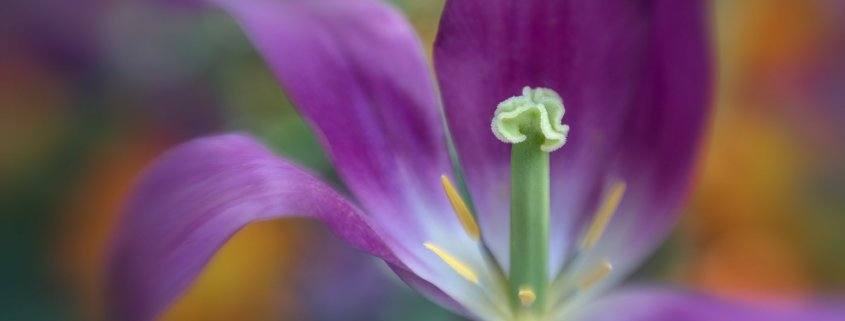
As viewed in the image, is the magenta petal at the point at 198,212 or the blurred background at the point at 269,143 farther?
the blurred background at the point at 269,143

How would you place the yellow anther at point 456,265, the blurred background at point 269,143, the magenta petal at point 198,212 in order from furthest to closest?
1. the blurred background at point 269,143
2. the yellow anther at point 456,265
3. the magenta petal at point 198,212

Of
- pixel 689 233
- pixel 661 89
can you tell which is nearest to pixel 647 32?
pixel 661 89

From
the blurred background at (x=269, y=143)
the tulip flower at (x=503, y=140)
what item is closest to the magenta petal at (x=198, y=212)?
the tulip flower at (x=503, y=140)

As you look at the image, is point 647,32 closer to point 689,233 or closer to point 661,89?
point 661,89

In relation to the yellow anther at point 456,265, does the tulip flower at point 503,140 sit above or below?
above

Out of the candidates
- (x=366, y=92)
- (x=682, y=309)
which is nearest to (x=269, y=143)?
(x=366, y=92)

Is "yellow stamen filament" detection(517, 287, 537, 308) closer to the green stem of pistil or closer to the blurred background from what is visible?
the green stem of pistil

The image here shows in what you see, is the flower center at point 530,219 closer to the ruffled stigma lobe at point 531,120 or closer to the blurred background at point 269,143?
the ruffled stigma lobe at point 531,120
